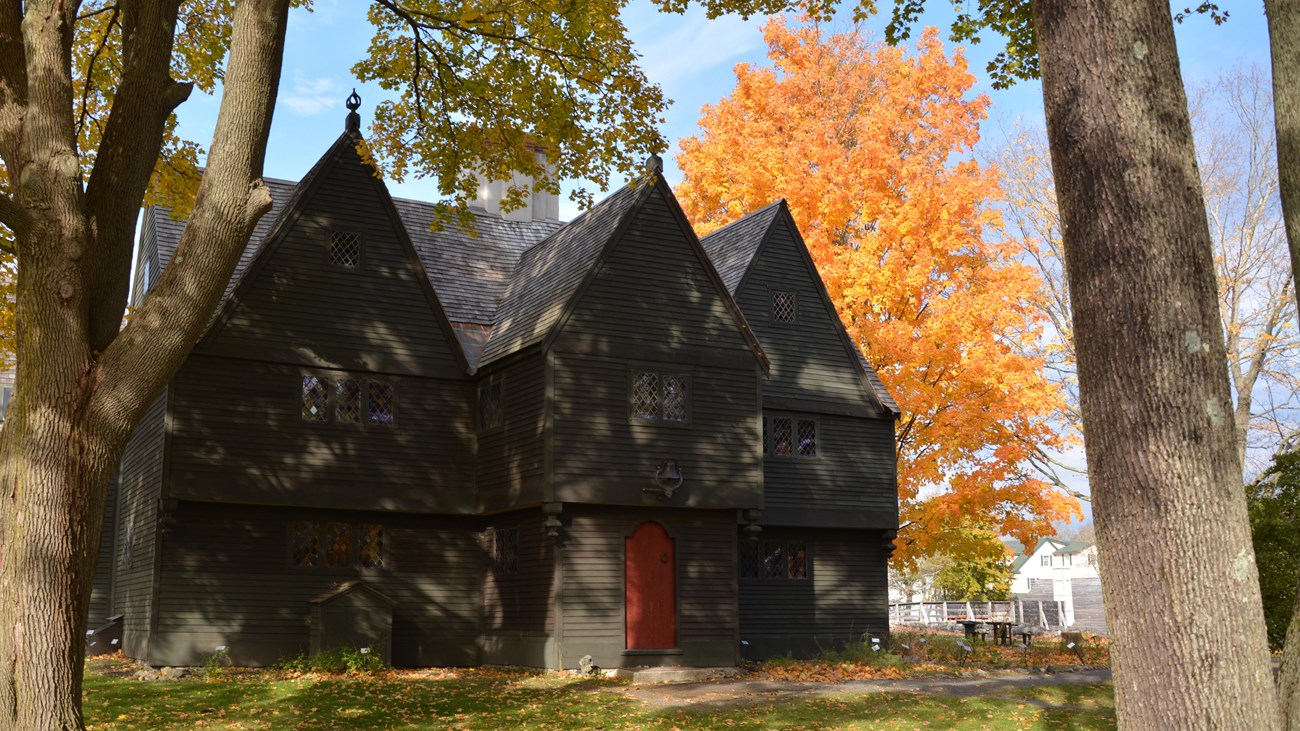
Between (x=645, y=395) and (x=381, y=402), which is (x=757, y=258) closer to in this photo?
(x=645, y=395)

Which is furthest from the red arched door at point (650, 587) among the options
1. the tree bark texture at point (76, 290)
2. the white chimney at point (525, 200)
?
the white chimney at point (525, 200)

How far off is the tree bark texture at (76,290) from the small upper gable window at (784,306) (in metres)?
17.4

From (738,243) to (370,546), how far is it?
11.4m

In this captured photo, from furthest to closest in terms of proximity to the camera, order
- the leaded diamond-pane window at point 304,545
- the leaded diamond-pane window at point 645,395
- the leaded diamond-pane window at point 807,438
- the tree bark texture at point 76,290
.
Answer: the leaded diamond-pane window at point 807,438 → the leaded diamond-pane window at point 645,395 → the leaded diamond-pane window at point 304,545 → the tree bark texture at point 76,290

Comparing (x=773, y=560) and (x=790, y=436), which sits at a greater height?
(x=790, y=436)

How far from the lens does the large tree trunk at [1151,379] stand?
5.73 m

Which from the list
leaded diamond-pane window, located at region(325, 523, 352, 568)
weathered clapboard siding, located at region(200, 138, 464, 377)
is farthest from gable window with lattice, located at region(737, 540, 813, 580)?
leaded diamond-pane window, located at region(325, 523, 352, 568)

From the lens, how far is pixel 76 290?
33.9ft

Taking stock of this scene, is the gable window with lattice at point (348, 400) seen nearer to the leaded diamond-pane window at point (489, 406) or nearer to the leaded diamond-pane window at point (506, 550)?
the leaded diamond-pane window at point (489, 406)

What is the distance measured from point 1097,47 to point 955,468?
75.2 ft

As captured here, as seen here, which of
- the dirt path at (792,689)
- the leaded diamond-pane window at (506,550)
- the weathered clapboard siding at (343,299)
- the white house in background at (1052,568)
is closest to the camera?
the dirt path at (792,689)

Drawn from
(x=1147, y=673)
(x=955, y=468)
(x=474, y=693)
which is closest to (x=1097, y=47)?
(x=1147, y=673)

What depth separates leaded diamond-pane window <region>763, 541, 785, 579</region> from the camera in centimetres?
2623

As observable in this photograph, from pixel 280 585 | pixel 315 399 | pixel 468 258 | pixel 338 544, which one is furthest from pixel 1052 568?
pixel 280 585
